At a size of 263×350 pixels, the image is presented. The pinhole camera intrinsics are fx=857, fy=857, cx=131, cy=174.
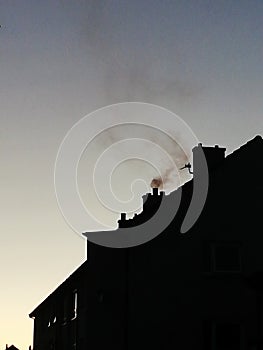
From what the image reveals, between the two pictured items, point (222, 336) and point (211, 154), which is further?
point (211, 154)

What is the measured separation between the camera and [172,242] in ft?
115

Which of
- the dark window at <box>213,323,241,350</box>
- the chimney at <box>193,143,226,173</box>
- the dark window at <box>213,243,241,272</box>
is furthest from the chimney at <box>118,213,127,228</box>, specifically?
the dark window at <box>213,323,241,350</box>

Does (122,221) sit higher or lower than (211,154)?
lower

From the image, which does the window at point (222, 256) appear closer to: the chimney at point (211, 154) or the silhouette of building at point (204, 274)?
the silhouette of building at point (204, 274)

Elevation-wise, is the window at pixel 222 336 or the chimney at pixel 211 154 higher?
the chimney at pixel 211 154

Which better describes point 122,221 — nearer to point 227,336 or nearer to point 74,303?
point 74,303

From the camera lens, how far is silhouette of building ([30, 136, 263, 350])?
113ft

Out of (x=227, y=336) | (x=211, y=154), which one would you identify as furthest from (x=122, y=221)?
(x=227, y=336)

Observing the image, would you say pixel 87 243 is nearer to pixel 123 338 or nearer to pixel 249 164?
pixel 123 338

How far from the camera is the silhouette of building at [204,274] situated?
113 ft

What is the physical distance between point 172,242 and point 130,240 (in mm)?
2078

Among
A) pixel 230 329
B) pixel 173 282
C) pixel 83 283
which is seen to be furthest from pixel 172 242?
pixel 83 283

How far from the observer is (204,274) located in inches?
1373

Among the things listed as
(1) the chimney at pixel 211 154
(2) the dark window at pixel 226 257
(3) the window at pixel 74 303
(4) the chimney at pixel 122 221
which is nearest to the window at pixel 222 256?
(2) the dark window at pixel 226 257
